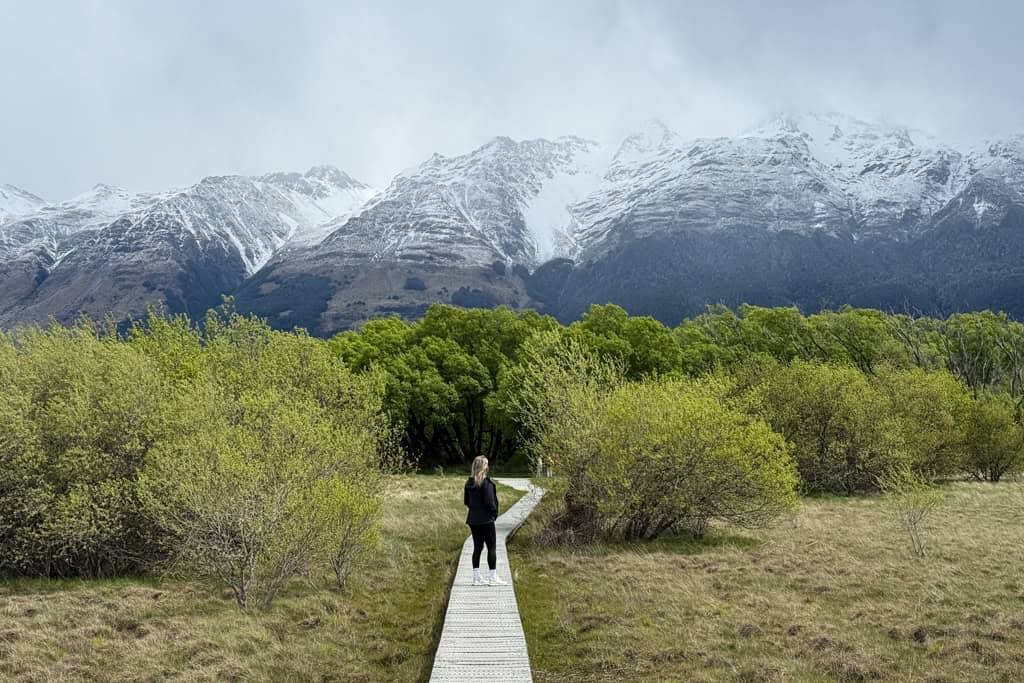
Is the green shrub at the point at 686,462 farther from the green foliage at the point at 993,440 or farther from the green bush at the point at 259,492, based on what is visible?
the green foliage at the point at 993,440

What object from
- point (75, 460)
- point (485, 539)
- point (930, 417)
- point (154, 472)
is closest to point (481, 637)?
point (485, 539)

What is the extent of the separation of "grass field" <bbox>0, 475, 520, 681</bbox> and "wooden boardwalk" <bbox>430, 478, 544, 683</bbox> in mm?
788

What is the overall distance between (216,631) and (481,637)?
626 cm

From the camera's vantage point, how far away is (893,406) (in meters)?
43.6

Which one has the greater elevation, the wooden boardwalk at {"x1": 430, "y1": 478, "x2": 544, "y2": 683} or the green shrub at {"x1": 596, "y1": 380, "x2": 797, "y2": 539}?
the green shrub at {"x1": 596, "y1": 380, "x2": 797, "y2": 539}

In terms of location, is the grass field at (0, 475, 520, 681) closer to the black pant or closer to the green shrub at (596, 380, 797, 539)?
the black pant

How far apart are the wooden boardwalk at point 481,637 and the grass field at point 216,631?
0.79 m

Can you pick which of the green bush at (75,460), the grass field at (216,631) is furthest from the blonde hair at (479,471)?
the green bush at (75,460)

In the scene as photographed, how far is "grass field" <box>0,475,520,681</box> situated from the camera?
46.4 feet

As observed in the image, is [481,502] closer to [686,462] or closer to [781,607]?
[781,607]

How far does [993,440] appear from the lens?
153ft

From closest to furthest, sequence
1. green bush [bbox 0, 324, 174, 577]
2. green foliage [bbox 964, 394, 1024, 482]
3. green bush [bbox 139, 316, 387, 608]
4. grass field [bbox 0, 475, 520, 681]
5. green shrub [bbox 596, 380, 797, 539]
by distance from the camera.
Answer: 1. grass field [bbox 0, 475, 520, 681]
2. green bush [bbox 139, 316, 387, 608]
3. green bush [bbox 0, 324, 174, 577]
4. green shrub [bbox 596, 380, 797, 539]
5. green foliage [bbox 964, 394, 1024, 482]

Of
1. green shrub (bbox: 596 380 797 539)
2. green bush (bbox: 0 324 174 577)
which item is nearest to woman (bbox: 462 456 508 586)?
green shrub (bbox: 596 380 797 539)

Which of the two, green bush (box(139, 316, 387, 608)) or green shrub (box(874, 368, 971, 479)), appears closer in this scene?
green bush (box(139, 316, 387, 608))
